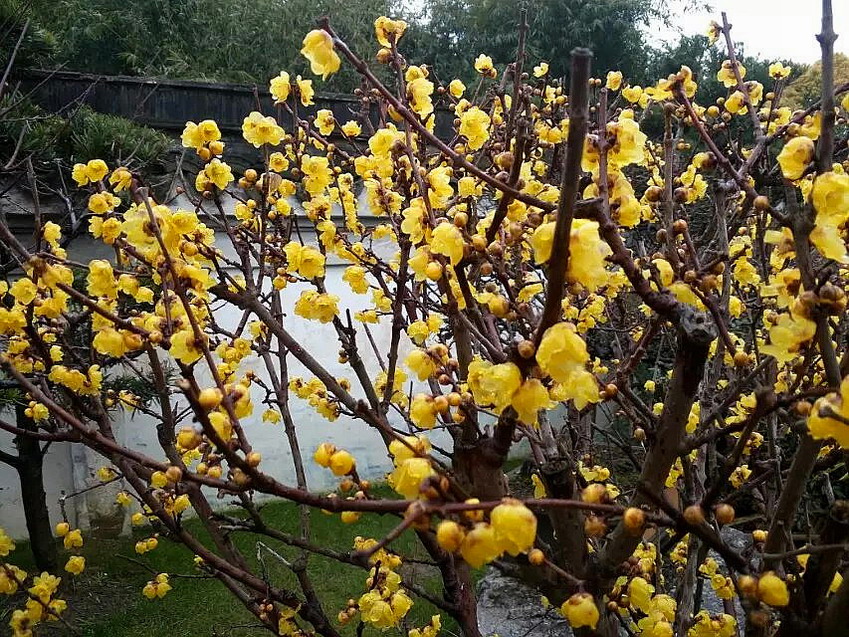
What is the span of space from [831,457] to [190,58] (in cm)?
975

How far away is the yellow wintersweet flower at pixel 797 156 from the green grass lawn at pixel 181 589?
3200mm

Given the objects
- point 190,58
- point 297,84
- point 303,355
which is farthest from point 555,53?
point 303,355

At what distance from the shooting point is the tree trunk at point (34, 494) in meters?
4.04

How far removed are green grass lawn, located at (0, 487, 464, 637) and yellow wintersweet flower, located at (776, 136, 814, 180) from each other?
3.20 meters

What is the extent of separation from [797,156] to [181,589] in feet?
15.3

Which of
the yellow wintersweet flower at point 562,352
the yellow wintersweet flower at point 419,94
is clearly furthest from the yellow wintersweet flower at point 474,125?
the yellow wintersweet flower at point 562,352

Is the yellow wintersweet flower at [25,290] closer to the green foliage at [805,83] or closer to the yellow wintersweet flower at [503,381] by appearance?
the yellow wintersweet flower at [503,381]

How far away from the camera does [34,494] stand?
407cm

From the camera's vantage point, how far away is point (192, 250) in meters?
1.63

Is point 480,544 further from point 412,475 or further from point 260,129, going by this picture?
point 260,129

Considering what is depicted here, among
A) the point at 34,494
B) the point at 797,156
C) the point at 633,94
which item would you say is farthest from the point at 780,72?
the point at 34,494

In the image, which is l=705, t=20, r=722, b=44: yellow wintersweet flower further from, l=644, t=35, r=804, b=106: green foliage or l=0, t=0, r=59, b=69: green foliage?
l=644, t=35, r=804, b=106: green foliage

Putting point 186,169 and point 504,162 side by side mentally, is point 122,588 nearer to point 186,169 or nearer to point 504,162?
point 186,169

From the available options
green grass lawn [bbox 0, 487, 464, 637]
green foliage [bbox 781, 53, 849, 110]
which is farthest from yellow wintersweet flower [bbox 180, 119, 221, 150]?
green foliage [bbox 781, 53, 849, 110]
